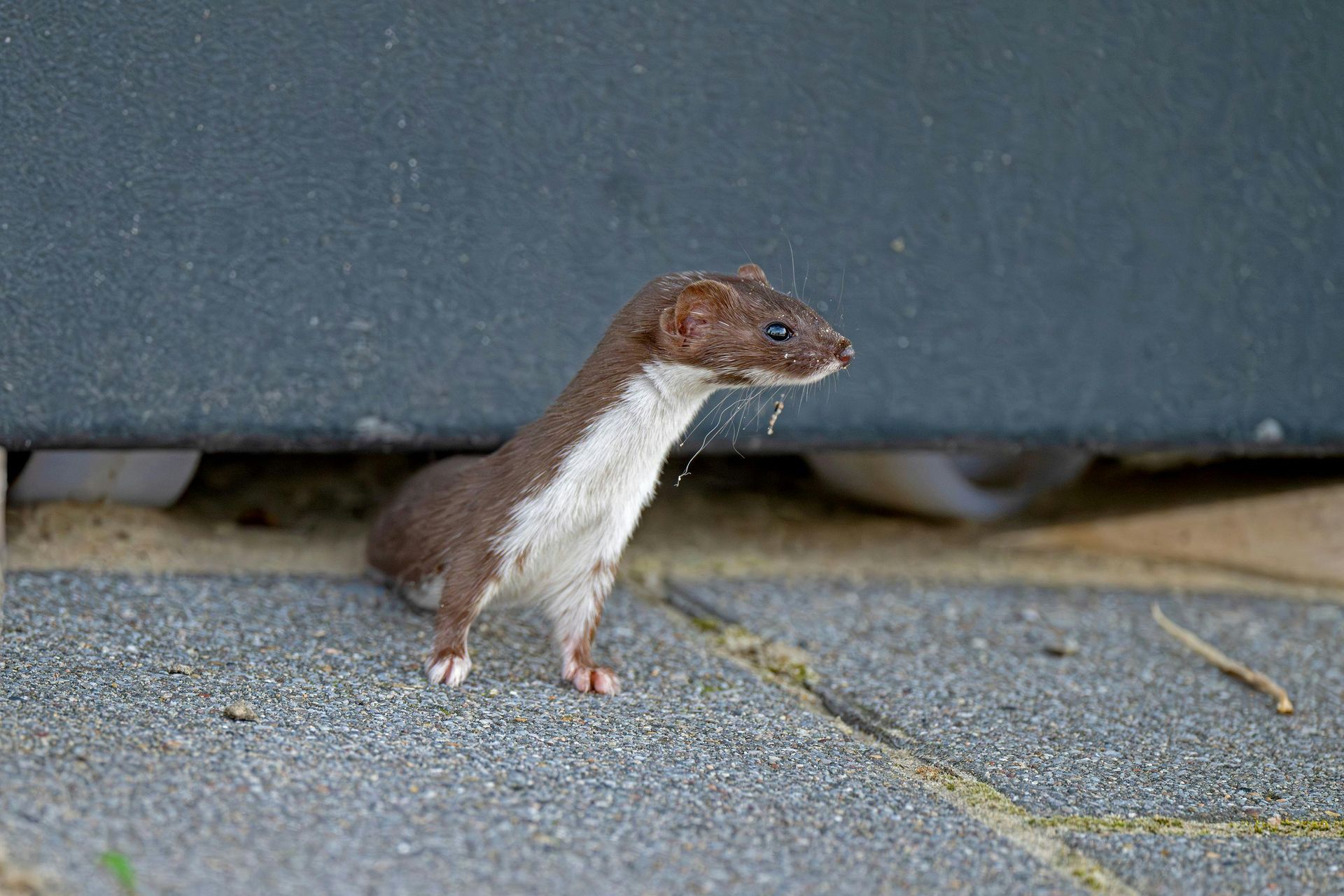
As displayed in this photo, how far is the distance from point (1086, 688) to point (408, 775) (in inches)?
56.2

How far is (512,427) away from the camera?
120 inches

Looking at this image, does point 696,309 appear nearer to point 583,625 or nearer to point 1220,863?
point 583,625

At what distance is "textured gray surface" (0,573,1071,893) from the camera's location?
1.59 meters

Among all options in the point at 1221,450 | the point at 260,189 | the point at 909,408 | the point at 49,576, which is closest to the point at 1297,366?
the point at 1221,450

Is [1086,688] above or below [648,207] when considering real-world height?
below

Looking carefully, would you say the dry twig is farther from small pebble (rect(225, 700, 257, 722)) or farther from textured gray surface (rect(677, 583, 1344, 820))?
small pebble (rect(225, 700, 257, 722))

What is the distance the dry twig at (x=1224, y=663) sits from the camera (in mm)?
2641

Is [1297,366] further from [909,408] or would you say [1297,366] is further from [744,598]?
[744,598]

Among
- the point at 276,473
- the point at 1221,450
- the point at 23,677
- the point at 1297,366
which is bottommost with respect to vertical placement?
the point at 276,473

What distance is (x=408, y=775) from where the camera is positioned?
1855 mm

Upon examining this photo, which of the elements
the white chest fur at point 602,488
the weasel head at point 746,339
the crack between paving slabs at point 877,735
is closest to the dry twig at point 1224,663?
the crack between paving slabs at point 877,735

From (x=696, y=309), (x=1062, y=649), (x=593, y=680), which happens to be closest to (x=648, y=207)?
(x=696, y=309)

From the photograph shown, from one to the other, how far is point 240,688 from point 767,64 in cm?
178

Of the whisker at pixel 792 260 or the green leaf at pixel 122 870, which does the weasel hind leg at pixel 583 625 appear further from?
the green leaf at pixel 122 870
